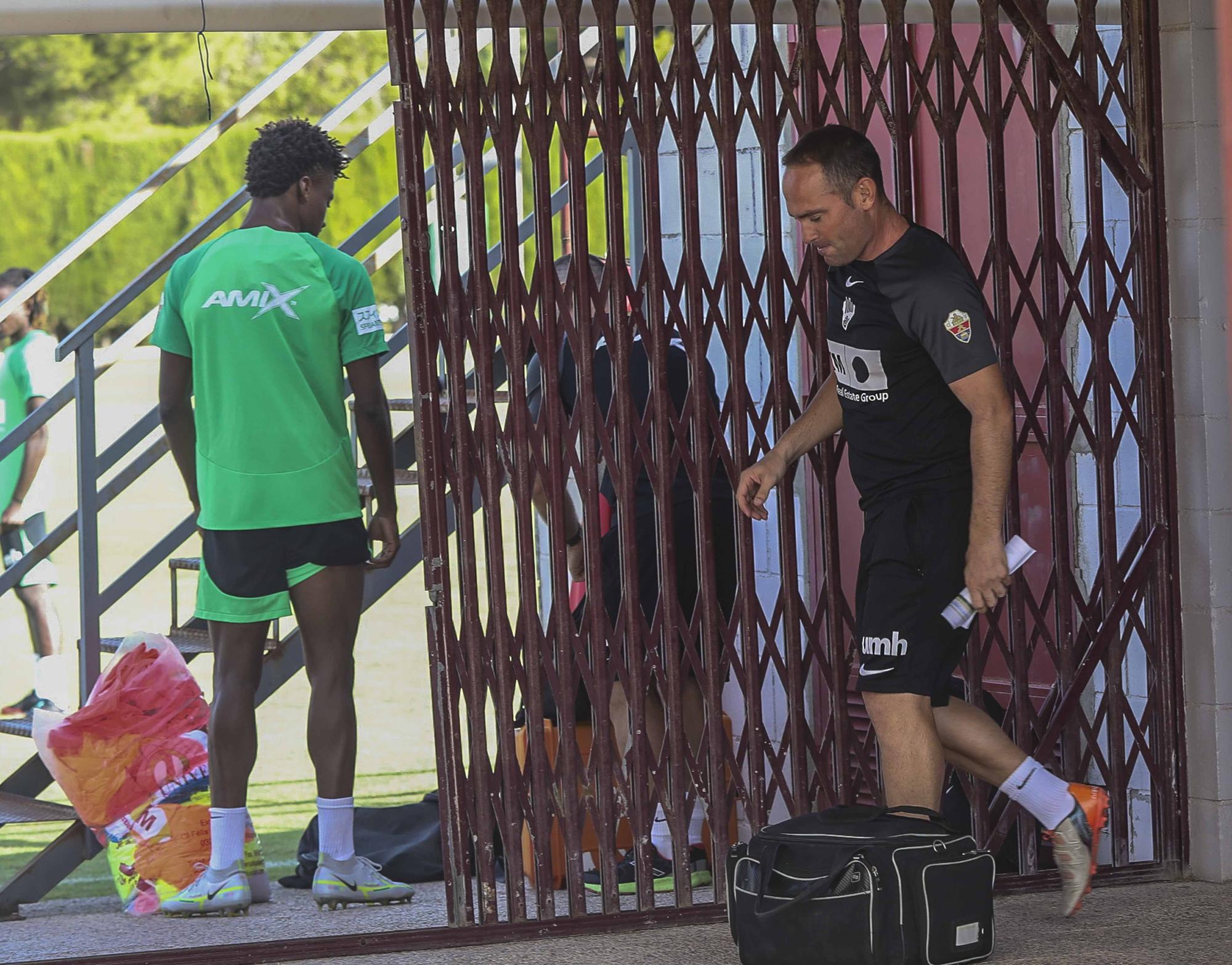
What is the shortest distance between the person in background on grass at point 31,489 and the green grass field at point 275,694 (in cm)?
22

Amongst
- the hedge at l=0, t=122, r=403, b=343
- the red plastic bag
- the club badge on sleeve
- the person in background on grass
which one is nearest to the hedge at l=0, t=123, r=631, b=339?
the hedge at l=0, t=122, r=403, b=343

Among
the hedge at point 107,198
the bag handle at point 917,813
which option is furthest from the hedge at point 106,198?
the bag handle at point 917,813

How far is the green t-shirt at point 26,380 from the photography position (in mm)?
7402

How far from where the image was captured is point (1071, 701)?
14.2ft

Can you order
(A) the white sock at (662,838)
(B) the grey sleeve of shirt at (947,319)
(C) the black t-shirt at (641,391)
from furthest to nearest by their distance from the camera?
(A) the white sock at (662,838), (C) the black t-shirt at (641,391), (B) the grey sleeve of shirt at (947,319)

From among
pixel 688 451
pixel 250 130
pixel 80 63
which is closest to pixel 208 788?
pixel 688 451

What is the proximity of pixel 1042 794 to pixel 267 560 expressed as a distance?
6.61ft

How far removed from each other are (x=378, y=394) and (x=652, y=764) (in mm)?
1223

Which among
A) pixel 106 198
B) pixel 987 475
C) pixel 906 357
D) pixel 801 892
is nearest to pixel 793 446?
pixel 906 357

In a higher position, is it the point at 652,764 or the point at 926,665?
the point at 926,665

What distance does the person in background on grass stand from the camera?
7.02 meters

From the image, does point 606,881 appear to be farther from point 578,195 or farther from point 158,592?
point 158,592

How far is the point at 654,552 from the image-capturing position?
473cm

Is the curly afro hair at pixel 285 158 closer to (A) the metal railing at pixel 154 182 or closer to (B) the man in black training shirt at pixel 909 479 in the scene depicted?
(A) the metal railing at pixel 154 182
